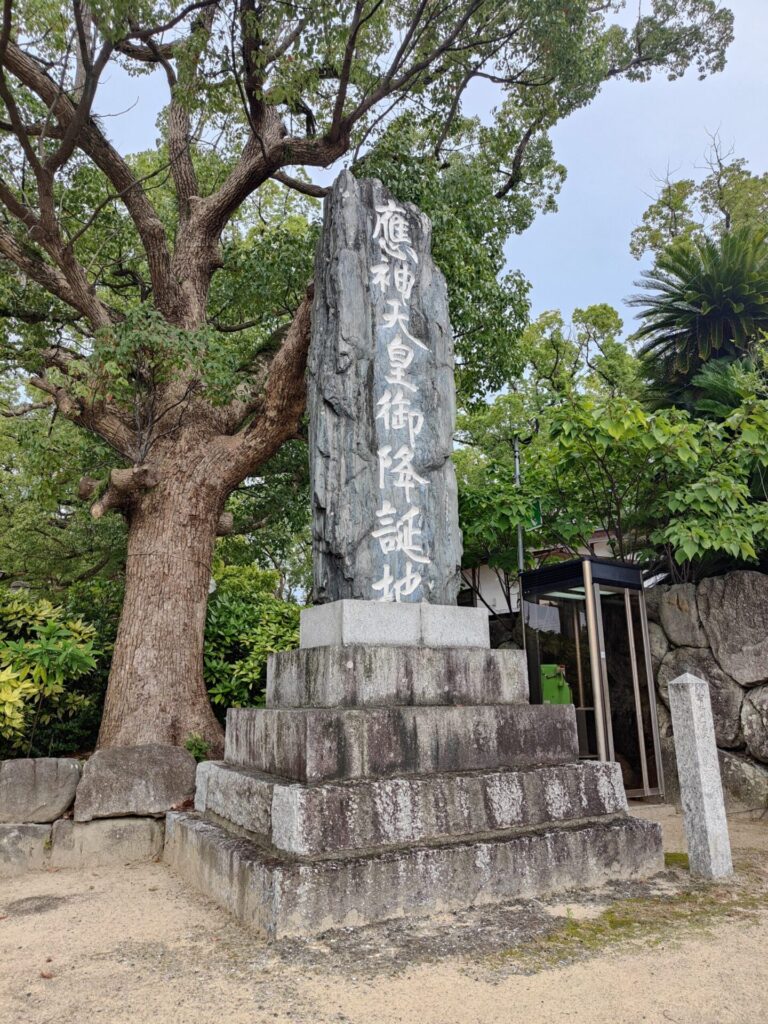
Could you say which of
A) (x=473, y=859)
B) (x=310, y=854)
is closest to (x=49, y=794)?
(x=310, y=854)

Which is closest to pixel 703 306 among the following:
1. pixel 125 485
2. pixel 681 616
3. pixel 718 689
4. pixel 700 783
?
pixel 681 616

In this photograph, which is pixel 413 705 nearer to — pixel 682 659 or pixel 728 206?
pixel 682 659

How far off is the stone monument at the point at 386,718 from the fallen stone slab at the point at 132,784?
40 centimetres

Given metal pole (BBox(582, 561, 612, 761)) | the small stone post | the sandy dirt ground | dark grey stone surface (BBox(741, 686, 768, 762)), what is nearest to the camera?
the sandy dirt ground

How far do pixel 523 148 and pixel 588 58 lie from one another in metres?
1.74

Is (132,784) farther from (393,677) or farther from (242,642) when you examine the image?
(393,677)

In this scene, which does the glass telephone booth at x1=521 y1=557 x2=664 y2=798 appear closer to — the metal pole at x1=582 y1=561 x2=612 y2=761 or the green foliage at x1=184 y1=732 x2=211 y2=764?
the metal pole at x1=582 y1=561 x2=612 y2=761

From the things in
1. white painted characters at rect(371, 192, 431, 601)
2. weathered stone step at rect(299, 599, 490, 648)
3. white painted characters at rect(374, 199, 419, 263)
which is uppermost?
white painted characters at rect(374, 199, 419, 263)

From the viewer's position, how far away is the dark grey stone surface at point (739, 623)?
23.5 ft

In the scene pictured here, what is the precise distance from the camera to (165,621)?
6664 mm

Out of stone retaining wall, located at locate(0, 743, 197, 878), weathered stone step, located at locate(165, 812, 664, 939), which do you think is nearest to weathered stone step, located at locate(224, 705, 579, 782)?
weathered stone step, located at locate(165, 812, 664, 939)

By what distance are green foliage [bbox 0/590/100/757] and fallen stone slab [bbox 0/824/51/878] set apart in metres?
0.76

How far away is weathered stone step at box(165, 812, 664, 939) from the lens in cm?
335

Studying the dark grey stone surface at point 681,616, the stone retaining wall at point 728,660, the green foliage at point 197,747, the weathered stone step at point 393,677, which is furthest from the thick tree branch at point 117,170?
the stone retaining wall at point 728,660
